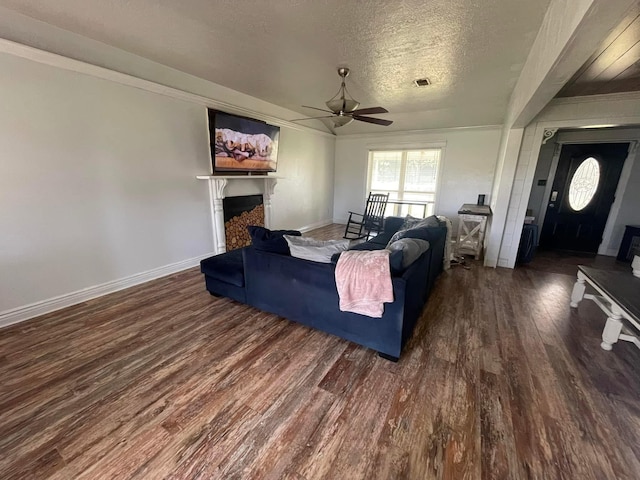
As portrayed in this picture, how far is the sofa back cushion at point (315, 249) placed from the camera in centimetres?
213

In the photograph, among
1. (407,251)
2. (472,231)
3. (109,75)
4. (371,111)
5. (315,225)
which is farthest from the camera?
(315,225)

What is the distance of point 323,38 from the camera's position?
2.43m

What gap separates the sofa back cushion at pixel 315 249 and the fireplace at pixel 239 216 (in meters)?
2.27

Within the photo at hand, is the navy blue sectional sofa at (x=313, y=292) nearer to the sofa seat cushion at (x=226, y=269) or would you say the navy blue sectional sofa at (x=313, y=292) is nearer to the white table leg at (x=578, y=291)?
the sofa seat cushion at (x=226, y=269)

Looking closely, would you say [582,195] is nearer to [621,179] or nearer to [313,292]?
[621,179]

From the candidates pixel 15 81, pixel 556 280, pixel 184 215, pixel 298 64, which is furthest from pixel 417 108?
pixel 15 81

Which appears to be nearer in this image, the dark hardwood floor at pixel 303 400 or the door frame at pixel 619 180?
the dark hardwood floor at pixel 303 400

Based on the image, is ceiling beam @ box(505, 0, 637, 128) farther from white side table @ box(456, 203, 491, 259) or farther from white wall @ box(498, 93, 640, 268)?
white side table @ box(456, 203, 491, 259)

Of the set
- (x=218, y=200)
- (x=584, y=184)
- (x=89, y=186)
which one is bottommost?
(x=218, y=200)

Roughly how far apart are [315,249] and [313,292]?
36cm

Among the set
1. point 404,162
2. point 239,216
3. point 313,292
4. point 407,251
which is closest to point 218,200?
point 239,216

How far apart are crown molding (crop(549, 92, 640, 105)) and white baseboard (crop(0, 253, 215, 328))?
5.48 meters

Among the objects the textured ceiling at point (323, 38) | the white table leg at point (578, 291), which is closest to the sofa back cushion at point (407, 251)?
the textured ceiling at point (323, 38)

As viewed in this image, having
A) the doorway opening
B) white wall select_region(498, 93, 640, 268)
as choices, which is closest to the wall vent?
white wall select_region(498, 93, 640, 268)
